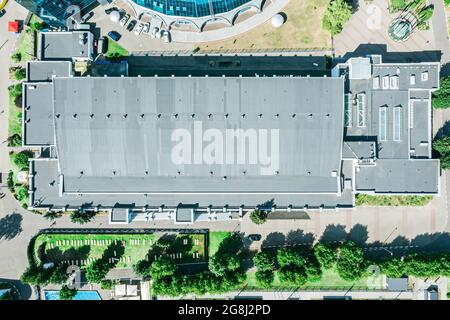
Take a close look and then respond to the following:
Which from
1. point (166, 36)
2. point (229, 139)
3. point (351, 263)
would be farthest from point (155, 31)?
point (351, 263)

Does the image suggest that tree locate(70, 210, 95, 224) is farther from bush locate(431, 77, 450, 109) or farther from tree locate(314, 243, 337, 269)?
bush locate(431, 77, 450, 109)

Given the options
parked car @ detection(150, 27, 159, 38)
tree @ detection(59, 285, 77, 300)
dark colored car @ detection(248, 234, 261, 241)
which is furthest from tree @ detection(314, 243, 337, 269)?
parked car @ detection(150, 27, 159, 38)

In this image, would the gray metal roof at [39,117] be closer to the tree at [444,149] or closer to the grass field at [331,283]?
the grass field at [331,283]

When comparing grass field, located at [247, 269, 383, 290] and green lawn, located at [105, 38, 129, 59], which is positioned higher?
green lawn, located at [105, 38, 129, 59]

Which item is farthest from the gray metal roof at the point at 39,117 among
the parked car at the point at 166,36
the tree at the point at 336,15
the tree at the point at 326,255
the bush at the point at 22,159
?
the tree at the point at 326,255

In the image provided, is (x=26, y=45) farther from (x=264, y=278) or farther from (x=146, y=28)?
(x=264, y=278)
